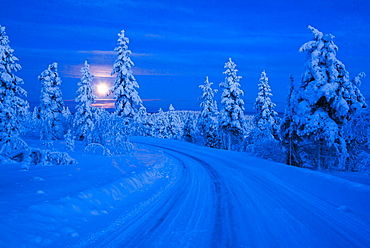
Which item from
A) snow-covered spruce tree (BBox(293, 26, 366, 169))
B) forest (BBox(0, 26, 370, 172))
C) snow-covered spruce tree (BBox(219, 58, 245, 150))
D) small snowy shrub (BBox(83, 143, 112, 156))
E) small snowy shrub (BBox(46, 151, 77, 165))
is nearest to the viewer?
small snowy shrub (BBox(46, 151, 77, 165))

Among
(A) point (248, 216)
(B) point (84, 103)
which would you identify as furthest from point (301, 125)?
(B) point (84, 103)

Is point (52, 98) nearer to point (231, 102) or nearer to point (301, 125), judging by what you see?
point (231, 102)

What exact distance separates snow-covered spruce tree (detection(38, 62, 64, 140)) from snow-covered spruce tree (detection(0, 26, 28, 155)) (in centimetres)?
1573

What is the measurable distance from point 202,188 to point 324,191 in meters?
4.50

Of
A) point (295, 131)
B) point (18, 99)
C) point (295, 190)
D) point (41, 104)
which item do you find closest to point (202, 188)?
point (295, 190)

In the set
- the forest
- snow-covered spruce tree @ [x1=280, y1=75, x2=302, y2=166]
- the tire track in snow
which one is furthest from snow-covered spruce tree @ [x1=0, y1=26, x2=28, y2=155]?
snow-covered spruce tree @ [x1=280, y1=75, x2=302, y2=166]

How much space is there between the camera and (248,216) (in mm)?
6117

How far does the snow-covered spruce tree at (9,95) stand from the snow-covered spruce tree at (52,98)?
1573 cm

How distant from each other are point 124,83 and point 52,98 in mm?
14254

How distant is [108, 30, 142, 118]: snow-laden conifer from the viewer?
102 feet

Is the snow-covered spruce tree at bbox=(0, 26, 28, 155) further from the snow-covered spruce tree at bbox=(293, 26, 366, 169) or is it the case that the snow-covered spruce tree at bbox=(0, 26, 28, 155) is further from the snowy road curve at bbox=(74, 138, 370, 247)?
the snow-covered spruce tree at bbox=(293, 26, 366, 169)

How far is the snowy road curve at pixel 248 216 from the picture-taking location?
Result: 4.79 m

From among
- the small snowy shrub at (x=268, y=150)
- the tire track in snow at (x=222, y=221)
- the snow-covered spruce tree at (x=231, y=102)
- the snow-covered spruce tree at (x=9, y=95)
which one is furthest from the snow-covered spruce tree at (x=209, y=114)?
the tire track in snow at (x=222, y=221)

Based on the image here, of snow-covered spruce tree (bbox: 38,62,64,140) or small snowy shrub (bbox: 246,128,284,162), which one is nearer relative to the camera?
small snowy shrub (bbox: 246,128,284,162)
